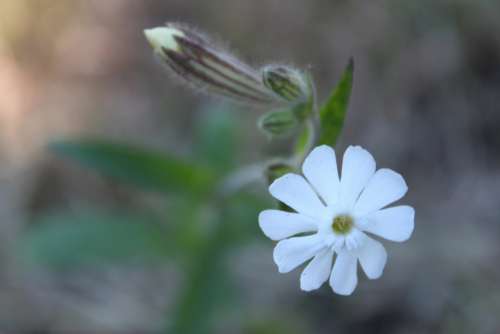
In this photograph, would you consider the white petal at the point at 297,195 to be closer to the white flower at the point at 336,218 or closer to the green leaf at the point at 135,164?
the white flower at the point at 336,218

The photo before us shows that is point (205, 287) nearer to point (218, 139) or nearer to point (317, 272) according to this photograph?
point (218, 139)

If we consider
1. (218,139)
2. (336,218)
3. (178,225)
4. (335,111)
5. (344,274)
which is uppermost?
(218,139)

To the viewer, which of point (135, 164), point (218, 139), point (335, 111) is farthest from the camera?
point (218, 139)

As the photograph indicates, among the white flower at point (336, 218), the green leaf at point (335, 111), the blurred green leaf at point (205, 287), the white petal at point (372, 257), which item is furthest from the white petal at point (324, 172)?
the blurred green leaf at point (205, 287)

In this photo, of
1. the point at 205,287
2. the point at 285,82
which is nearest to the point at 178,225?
the point at 205,287

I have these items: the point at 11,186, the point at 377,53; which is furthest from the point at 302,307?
the point at 11,186

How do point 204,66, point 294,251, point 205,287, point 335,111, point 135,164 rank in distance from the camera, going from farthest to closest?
point 205,287 → point 135,164 → point 204,66 → point 335,111 → point 294,251

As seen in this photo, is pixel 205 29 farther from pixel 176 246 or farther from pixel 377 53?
pixel 176 246
